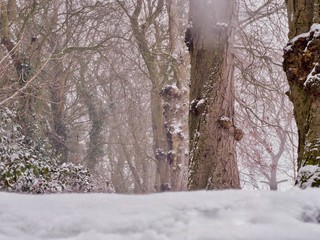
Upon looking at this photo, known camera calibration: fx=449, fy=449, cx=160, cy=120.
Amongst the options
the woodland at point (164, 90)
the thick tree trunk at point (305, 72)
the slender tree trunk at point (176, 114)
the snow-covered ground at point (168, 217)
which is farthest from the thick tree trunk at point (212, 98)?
the slender tree trunk at point (176, 114)

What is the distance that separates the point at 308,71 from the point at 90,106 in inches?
376

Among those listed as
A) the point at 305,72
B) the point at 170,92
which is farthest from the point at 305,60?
the point at 170,92

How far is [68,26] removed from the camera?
380 inches

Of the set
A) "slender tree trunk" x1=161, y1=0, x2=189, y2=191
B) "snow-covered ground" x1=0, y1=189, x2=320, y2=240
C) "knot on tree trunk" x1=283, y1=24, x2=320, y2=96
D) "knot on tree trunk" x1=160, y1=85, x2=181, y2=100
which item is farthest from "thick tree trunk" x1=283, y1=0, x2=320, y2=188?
"slender tree trunk" x1=161, y1=0, x2=189, y2=191

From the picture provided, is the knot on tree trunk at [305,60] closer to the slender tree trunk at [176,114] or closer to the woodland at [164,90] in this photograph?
the woodland at [164,90]

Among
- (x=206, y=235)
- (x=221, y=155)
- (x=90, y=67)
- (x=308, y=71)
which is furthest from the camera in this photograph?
(x=90, y=67)

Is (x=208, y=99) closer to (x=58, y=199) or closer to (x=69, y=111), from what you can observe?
(x=58, y=199)

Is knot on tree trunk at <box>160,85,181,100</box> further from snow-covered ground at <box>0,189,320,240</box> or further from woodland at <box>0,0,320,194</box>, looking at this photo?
snow-covered ground at <box>0,189,320,240</box>

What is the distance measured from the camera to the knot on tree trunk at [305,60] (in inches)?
102

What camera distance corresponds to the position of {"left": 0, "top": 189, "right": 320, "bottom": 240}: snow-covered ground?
2.65ft

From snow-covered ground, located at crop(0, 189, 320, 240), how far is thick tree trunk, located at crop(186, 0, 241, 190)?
332 centimetres

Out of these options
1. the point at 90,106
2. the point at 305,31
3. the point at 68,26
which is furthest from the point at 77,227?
the point at 90,106

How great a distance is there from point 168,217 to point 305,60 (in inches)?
81.6

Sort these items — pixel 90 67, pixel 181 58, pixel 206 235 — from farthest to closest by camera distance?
1. pixel 90 67
2. pixel 181 58
3. pixel 206 235
